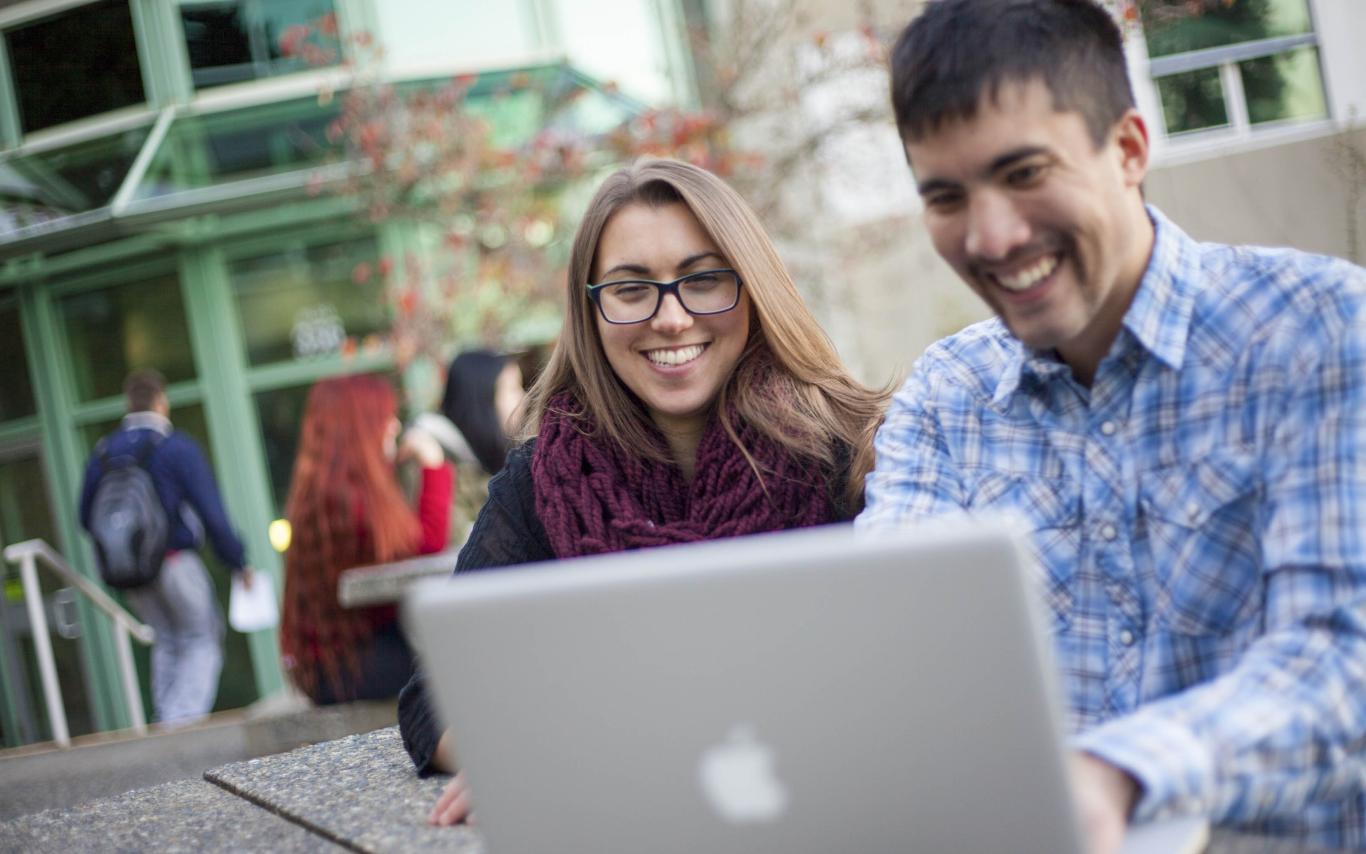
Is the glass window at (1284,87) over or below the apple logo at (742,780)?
over

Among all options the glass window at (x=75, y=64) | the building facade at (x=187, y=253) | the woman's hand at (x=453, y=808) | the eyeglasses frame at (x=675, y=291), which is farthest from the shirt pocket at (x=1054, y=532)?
the glass window at (x=75, y=64)

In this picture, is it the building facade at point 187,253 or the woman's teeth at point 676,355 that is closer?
the woman's teeth at point 676,355

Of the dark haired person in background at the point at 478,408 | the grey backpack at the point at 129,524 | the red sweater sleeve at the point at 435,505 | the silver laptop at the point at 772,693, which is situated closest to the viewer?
the silver laptop at the point at 772,693

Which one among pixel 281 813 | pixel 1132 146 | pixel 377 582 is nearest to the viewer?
pixel 1132 146

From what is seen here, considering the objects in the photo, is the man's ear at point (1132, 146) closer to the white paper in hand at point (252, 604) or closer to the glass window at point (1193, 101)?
the glass window at point (1193, 101)

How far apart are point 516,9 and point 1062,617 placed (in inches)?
356

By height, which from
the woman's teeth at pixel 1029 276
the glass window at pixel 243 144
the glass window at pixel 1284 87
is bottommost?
the woman's teeth at pixel 1029 276

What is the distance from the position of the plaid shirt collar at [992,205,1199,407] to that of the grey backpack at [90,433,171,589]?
639 cm

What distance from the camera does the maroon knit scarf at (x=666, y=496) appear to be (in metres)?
2.63

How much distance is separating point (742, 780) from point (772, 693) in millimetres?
89

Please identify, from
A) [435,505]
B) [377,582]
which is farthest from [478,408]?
[377,582]

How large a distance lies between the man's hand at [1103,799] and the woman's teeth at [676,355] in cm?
150

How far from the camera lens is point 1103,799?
1300 mm

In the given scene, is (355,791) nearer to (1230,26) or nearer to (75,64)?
(1230,26)
